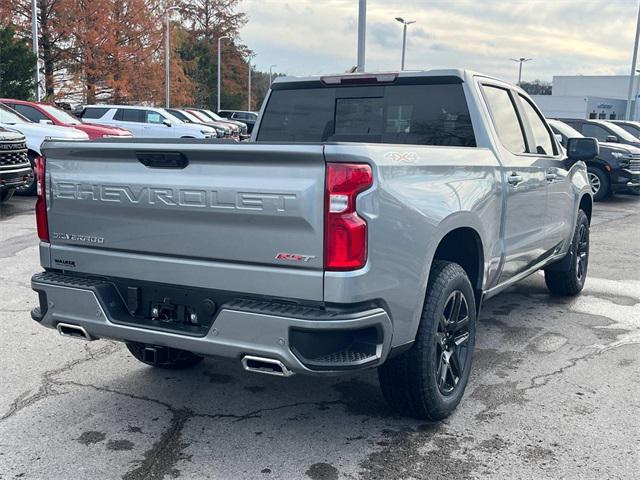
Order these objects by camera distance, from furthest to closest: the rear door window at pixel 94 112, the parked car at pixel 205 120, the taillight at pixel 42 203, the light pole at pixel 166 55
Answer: the light pole at pixel 166 55 < the parked car at pixel 205 120 < the rear door window at pixel 94 112 < the taillight at pixel 42 203

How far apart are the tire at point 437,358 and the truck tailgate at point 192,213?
2.64 ft

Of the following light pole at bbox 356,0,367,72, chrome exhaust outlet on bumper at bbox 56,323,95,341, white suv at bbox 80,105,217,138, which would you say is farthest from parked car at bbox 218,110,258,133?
chrome exhaust outlet on bumper at bbox 56,323,95,341

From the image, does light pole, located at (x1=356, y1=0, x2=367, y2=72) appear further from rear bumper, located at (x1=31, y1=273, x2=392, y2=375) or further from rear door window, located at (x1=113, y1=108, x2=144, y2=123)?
rear bumper, located at (x1=31, y1=273, x2=392, y2=375)

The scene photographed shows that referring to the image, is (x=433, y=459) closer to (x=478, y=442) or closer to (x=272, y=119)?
(x=478, y=442)

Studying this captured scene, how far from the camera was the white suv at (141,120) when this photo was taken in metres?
23.2

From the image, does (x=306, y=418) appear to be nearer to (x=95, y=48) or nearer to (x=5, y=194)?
(x=5, y=194)

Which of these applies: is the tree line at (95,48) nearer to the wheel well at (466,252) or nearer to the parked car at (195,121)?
the parked car at (195,121)

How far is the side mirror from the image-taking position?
18.9ft

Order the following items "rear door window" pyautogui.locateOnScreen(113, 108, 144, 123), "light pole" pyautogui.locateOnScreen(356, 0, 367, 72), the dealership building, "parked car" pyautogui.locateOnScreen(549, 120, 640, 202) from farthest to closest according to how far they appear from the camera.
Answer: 1. the dealership building
2. "rear door window" pyautogui.locateOnScreen(113, 108, 144, 123)
3. "light pole" pyautogui.locateOnScreen(356, 0, 367, 72)
4. "parked car" pyautogui.locateOnScreen(549, 120, 640, 202)

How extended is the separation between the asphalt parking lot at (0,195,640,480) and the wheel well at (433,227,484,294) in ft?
2.36

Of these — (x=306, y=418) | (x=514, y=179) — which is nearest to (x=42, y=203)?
(x=306, y=418)

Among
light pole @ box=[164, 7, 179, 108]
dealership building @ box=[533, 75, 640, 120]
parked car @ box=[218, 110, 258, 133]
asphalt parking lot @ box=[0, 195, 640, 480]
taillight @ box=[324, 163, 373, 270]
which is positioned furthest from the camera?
dealership building @ box=[533, 75, 640, 120]

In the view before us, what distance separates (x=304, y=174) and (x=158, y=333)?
1.09m

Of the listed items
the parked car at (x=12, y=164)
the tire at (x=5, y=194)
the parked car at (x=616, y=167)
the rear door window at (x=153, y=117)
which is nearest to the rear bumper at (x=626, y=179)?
the parked car at (x=616, y=167)
